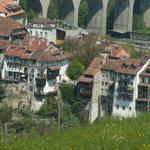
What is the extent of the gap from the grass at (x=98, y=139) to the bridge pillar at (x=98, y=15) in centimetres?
3205

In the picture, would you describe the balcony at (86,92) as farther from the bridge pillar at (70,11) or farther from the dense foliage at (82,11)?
the bridge pillar at (70,11)

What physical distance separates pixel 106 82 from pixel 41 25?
9.30 m

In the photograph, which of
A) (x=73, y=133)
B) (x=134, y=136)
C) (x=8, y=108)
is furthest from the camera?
(x=8, y=108)

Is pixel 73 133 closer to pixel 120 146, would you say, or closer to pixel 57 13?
pixel 120 146

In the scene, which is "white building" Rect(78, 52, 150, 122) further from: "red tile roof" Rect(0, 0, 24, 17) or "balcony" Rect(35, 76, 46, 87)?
"red tile roof" Rect(0, 0, 24, 17)

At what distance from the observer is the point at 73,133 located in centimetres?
1202

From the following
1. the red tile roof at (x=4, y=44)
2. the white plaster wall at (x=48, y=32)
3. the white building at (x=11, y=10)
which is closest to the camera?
the red tile roof at (x=4, y=44)

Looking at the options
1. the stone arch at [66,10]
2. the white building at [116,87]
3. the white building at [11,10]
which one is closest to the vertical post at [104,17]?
the stone arch at [66,10]

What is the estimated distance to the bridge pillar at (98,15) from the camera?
4453 centimetres

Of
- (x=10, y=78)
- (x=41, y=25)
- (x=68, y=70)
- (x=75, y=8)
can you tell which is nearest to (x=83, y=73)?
(x=68, y=70)

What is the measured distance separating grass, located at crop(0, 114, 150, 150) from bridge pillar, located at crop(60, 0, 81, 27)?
30817 millimetres

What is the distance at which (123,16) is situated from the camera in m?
46.2

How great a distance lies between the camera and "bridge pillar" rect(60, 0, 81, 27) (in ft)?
142

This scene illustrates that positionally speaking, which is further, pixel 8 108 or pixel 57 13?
pixel 57 13
